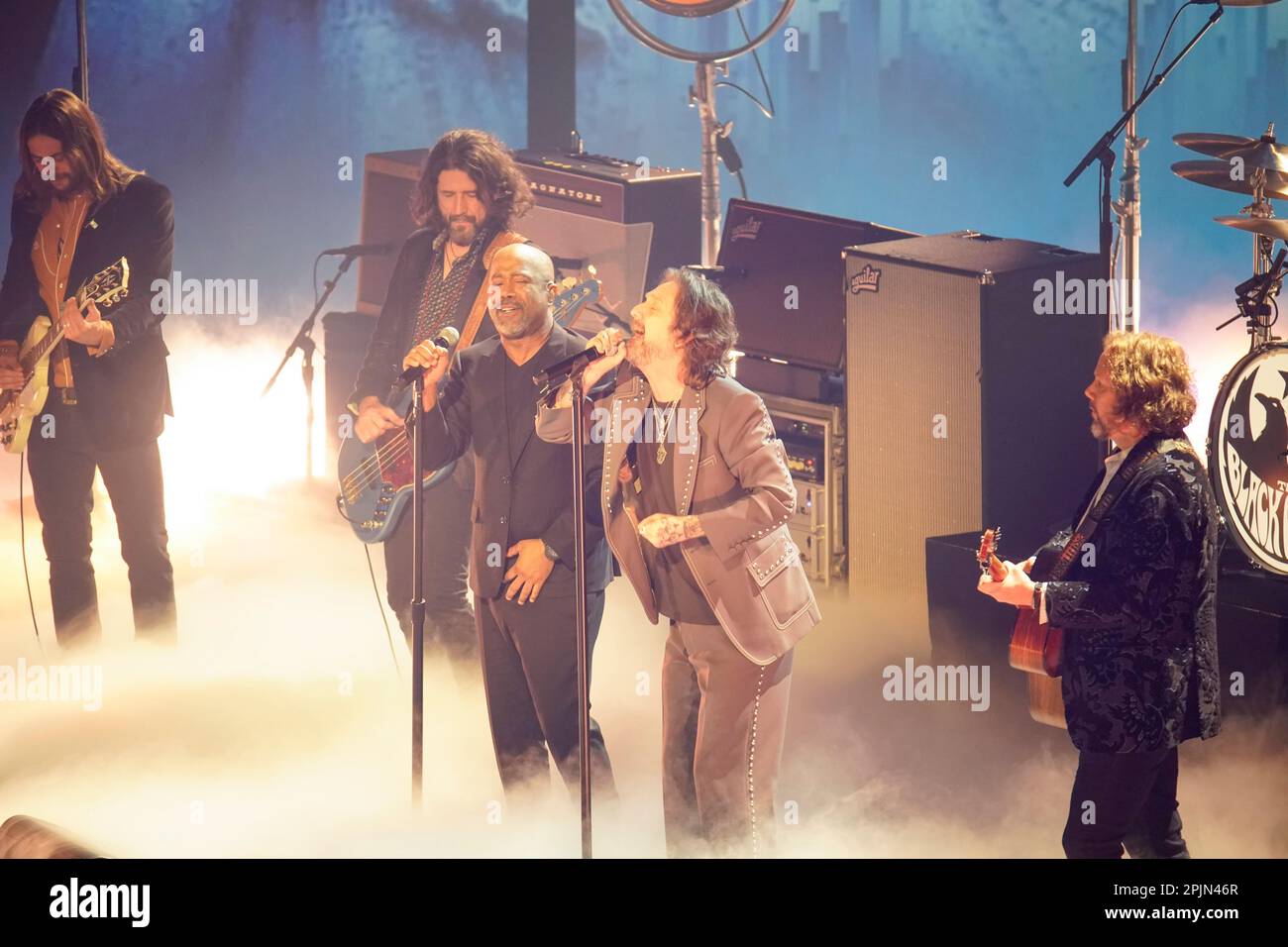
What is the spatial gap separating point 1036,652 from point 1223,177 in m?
1.89

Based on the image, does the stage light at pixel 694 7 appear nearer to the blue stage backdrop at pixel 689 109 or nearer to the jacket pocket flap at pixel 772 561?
the blue stage backdrop at pixel 689 109

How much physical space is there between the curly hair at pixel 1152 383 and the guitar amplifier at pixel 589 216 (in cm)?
205

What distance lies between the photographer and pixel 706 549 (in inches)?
141

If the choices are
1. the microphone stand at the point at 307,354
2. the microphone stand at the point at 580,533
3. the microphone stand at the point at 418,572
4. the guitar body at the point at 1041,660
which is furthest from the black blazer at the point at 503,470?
the microphone stand at the point at 307,354

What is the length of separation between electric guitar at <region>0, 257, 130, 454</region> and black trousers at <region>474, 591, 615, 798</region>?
179 cm

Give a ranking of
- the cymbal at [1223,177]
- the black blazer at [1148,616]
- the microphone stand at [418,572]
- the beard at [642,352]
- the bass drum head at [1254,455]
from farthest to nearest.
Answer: the cymbal at [1223,177]
the bass drum head at [1254,455]
the microphone stand at [418,572]
the beard at [642,352]
the black blazer at [1148,616]

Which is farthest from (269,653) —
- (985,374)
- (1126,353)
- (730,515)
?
(1126,353)

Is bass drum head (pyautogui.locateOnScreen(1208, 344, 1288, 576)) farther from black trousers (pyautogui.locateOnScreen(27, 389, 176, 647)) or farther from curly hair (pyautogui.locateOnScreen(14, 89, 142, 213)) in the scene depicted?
curly hair (pyautogui.locateOnScreen(14, 89, 142, 213))

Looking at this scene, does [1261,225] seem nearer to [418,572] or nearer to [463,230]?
[463,230]

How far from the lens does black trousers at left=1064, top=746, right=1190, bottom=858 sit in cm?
330

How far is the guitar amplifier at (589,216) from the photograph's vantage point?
5.07m

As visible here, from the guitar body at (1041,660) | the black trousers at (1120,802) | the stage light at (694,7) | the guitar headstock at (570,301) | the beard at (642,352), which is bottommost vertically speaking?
the black trousers at (1120,802)

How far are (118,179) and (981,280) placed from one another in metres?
2.80

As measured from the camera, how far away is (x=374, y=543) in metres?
5.20
